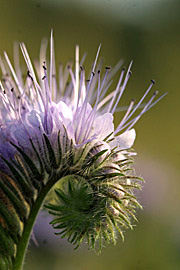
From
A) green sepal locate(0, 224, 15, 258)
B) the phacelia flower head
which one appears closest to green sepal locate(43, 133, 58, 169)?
the phacelia flower head

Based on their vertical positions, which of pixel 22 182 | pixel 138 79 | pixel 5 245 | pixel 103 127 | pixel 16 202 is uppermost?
Answer: pixel 138 79

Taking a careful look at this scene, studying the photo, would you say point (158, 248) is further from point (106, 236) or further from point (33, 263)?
point (106, 236)

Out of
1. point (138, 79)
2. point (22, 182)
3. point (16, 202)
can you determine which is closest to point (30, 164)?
point (22, 182)

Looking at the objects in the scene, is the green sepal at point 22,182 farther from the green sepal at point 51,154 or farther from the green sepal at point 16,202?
the green sepal at point 51,154

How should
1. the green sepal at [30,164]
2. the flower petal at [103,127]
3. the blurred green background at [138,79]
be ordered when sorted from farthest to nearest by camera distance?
the blurred green background at [138,79] → the flower petal at [103,127] → the green sepal at [30,164]

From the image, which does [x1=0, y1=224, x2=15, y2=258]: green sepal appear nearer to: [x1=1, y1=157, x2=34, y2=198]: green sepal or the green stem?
the green stem

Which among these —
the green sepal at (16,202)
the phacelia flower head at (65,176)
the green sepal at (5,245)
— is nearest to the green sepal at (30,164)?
the phacelia flower head at (65,176)

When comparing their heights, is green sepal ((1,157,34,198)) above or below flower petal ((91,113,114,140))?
below

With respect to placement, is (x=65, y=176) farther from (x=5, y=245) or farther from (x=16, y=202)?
(x=5, y=245)
